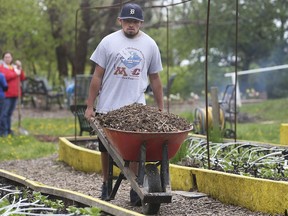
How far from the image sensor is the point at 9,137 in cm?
1416

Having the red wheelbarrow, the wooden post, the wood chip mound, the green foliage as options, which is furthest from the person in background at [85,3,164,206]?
the wooden post

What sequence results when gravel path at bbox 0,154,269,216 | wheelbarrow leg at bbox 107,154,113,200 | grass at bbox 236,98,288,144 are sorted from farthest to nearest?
grass at bbox 236,98,288,144 → wheelbarrow leg at bbox 107,154,113,200 → gravel path at bbox 0,154,269,216

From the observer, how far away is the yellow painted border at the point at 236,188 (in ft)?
21.3

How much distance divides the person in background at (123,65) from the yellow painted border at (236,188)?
2.73ft

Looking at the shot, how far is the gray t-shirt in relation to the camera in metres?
6.87

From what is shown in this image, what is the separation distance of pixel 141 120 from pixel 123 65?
33.2 inches

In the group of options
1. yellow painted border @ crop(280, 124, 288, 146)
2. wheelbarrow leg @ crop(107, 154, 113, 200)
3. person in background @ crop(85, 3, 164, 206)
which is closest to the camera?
person in background @ crop(85, 3, 164, 206)

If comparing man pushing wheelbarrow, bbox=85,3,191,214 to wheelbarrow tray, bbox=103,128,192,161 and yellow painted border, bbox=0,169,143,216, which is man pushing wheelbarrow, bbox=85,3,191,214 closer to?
wheelbarrow tray, bbox=103,128,192,161

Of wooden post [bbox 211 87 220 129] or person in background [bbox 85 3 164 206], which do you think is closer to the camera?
person in background [bbox 85 3 164 206]

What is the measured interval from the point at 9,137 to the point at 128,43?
304 inches

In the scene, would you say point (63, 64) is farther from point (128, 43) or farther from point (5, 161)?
point (128, 43)

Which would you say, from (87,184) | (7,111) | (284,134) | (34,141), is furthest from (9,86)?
(87,184)

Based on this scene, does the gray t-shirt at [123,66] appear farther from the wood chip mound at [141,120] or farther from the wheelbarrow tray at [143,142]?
the wheelbarrow tray at [143,142]

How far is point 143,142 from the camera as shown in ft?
20.0
